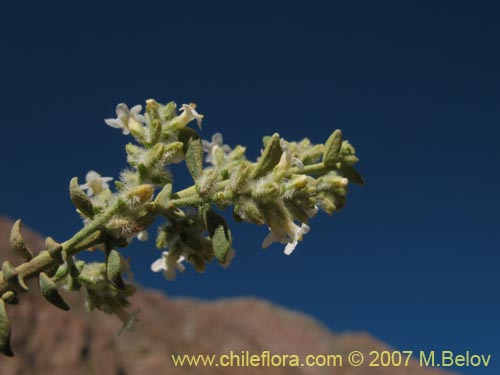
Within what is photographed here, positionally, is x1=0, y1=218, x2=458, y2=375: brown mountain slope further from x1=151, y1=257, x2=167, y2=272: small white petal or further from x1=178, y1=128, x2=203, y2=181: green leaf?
x1=178, y1=128, x2=203, y2=181: green leaf

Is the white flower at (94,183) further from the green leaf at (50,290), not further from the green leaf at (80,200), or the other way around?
the green leaf at (50,290)

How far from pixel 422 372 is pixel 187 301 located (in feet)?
63.0

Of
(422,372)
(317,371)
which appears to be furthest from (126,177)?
(317,371)

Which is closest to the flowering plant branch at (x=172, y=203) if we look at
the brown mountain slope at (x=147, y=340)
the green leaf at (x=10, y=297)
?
the green leaf at (x=10, y=297)

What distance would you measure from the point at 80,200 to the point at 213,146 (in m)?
1.09

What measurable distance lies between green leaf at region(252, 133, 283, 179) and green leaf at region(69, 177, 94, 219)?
2.44ft

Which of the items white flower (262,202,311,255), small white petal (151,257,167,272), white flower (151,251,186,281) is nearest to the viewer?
white flower (262,202,311,255)

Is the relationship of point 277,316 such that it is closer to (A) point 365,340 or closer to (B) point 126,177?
(A) point 365,340

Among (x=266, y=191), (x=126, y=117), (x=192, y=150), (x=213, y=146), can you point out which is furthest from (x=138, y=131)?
(x=266, y=191)

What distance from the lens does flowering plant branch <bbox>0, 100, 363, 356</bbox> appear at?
7.45 ft

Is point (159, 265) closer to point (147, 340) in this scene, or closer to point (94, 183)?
point (94, 183)

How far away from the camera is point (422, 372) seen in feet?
93.3

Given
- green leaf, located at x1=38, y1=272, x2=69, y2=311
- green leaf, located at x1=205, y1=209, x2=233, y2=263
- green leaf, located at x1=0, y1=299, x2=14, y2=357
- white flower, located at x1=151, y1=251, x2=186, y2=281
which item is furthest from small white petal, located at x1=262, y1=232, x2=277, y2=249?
green leaf, located at x1=0, y1=299, x2=14, y2=357

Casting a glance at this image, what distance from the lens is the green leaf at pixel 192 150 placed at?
2.54 metres
